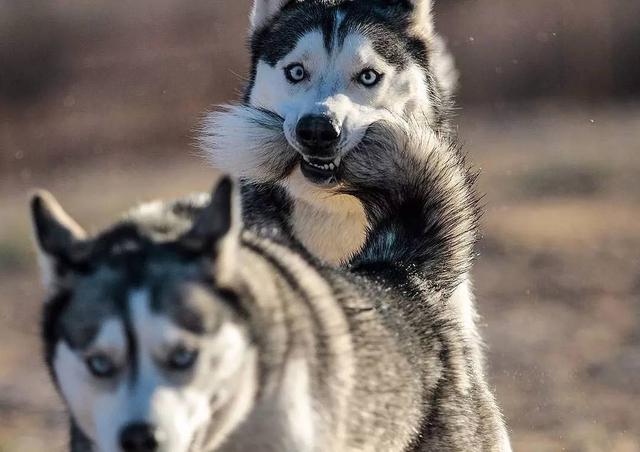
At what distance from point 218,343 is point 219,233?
0.26m

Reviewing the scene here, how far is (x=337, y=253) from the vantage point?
5953mm

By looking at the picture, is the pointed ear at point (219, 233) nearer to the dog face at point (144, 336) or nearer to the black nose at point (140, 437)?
the dog face at point (144, 336)

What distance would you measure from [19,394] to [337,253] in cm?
428

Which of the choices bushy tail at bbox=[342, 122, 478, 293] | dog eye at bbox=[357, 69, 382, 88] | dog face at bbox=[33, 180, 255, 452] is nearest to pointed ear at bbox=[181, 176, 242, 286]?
dog face at bbox=[33, 180, 255, 452]

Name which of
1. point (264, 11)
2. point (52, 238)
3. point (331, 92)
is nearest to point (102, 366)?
point (52, 238)

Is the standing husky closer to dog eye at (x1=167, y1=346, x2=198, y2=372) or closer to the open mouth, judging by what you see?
the open mouth

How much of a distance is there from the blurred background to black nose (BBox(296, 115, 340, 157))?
6.49 metres

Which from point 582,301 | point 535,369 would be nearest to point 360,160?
point 535,369

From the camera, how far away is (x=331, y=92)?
6.16 m

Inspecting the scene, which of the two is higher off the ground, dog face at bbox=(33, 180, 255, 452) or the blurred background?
dog face at bbox=(33, 180, 255, 452)

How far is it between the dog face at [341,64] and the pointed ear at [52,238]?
2346 mm

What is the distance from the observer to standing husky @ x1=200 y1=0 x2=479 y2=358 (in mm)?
5777

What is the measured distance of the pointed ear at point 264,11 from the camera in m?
6.61

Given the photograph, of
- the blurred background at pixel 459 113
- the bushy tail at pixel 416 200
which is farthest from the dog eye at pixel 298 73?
the blurred background at pixel 459 113
